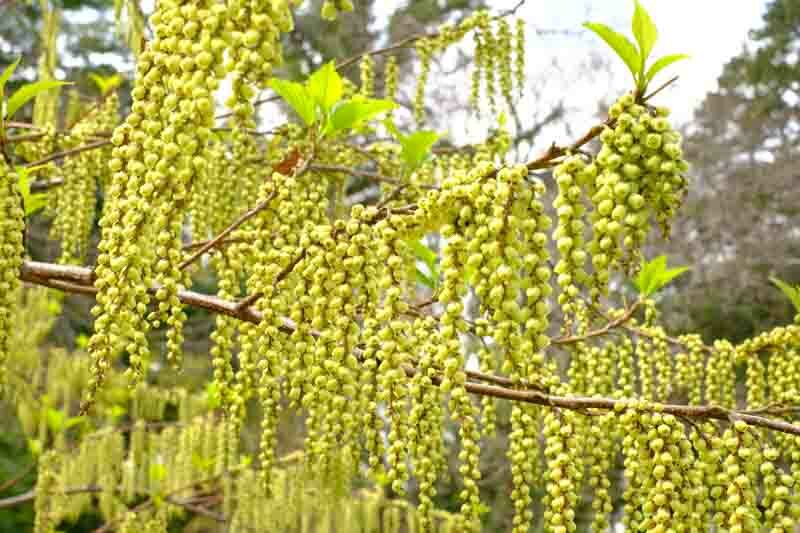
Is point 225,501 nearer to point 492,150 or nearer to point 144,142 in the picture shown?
point 492,150

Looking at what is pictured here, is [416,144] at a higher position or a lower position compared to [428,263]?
higher

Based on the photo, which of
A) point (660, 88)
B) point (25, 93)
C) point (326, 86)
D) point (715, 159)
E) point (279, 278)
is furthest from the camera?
point (715, 159)

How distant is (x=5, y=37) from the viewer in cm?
958

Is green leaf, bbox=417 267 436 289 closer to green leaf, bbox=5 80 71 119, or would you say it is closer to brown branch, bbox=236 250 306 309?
brown branch, bbox=236 250 306 309

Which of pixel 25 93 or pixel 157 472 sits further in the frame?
pixel 157 472

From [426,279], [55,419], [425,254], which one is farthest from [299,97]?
[55,419]

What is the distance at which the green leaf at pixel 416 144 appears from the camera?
2.12 metres

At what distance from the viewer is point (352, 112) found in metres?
1.76

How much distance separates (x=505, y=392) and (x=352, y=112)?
71 cm

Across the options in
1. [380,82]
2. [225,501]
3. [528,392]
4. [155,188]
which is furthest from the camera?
[380,82]

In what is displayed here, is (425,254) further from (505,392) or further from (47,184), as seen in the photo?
(47,184)

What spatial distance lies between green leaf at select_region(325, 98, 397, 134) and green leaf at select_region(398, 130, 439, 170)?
0.34m

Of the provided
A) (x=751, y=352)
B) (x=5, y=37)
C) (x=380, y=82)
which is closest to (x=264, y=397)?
(x=751, y=352)

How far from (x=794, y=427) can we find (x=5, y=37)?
1041 centimetres
